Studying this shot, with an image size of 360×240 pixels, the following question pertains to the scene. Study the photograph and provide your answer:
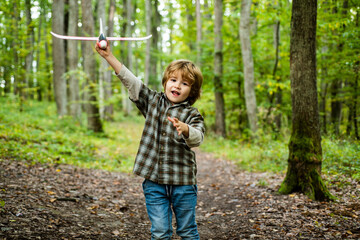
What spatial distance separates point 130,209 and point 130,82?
285cm

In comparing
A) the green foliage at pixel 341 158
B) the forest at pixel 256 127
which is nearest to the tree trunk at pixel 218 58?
the forest at pixel 256 127

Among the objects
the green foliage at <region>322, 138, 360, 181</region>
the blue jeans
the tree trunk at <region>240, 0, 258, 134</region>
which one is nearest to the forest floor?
the green foliage at <region>322, 138, 360, 181</region>

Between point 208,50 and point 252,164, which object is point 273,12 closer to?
point 208,50

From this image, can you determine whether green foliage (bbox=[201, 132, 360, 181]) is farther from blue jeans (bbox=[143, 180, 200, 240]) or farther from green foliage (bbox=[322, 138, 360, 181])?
blue jeans (bbox=[143, 180, 200, 240])

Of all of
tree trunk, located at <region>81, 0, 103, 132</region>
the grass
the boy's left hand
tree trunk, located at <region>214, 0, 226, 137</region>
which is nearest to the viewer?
the boy's left hand

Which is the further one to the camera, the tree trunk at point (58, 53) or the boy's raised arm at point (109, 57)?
the tree trunk at point (58, 53)

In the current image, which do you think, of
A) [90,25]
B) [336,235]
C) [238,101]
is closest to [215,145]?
[238,101]

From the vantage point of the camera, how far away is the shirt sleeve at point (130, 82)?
2.45 meters

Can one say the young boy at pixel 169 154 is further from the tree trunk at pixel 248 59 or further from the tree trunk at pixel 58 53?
the tree trunk at pixel 58 53

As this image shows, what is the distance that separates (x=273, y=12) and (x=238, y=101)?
4608 millimetres

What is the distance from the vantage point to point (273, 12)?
9.85m

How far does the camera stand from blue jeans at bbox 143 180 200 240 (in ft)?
8.07

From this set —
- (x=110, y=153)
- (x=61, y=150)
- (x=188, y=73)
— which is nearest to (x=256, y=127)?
(x=110, y=153)

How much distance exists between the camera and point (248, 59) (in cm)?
1070
